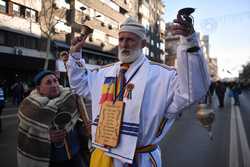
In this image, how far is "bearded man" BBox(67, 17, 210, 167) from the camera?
2557 mm

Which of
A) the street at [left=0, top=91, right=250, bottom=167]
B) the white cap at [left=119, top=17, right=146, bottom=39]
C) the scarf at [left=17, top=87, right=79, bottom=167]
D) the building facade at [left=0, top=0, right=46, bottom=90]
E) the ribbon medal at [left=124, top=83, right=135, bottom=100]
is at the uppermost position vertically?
the building facade at [left=0, top=0, right=46, bottom=90]

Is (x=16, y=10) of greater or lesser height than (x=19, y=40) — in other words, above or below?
above

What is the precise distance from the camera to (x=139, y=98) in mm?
2857

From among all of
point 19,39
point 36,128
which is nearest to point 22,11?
point 19,39

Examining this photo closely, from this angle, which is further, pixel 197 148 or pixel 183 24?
pixel 197 148

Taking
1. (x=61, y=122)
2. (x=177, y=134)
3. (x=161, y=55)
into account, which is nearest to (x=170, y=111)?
(x=61, y=122)

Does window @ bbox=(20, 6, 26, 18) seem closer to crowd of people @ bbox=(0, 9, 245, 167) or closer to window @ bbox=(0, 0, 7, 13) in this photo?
window @ bbox=(0, 0, 7, 13)

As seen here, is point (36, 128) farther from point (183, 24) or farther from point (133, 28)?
point (183, 24)

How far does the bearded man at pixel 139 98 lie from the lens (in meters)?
2.56

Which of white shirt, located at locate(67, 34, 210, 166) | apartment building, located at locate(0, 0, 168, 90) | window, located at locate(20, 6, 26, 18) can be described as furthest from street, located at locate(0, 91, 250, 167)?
window, located at locate(20, 6, 26, 18)

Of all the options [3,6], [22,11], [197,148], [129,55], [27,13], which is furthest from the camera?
[27,13]

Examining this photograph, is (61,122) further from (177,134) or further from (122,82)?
(177,134)

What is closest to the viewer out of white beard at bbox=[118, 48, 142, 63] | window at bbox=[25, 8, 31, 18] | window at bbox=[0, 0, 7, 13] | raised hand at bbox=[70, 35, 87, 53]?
white beard at bbox=[118, 48, 142, 63]

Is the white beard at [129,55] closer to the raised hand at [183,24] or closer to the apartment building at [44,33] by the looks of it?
the raised hand at [183,24]
